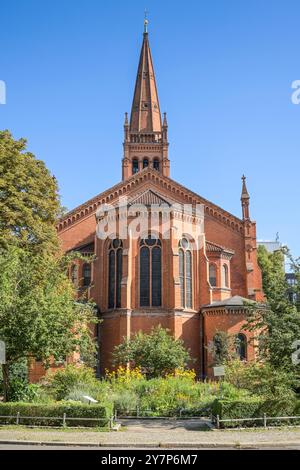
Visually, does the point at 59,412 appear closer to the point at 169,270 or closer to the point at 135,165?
the point at 169,270

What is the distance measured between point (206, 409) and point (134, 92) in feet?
171

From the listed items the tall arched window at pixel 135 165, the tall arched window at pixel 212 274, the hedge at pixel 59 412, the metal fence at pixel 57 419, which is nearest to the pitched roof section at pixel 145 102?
the tall arched window at pixel 135 165

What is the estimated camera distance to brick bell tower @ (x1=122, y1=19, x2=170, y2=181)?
65375mm

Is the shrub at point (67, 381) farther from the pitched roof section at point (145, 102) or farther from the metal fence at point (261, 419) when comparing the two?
the pitched roof section at point (145, 102)

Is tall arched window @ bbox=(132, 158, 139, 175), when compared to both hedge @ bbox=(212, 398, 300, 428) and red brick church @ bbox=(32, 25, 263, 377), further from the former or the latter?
hedge @ bbox=(212, 398, 300, 428)

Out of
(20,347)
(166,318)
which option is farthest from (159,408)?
(166,318)

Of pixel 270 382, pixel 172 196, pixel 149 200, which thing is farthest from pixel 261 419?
pixel 172 196

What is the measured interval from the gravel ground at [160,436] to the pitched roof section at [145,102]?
168ft

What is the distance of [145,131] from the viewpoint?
67000mm

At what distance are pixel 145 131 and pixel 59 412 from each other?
165 ft

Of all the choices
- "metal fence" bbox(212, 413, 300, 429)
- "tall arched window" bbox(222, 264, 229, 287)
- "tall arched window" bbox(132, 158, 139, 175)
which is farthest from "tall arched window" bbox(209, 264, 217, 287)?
"metal fence" bbox(212, 413, 300, 429)

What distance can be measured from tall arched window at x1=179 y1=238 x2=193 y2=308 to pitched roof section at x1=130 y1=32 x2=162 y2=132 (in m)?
27.5

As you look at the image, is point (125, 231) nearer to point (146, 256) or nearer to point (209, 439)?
point (146, 256)

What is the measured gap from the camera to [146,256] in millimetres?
42219
